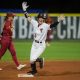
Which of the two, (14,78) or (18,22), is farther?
(18,22)

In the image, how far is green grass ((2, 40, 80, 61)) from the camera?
16.3 m

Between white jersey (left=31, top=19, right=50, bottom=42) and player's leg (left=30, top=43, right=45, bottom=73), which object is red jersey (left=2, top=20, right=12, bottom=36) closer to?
white jersey (left=31, top=19, right=50, bottom=42)

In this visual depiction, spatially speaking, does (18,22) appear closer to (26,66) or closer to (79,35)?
(79,35)

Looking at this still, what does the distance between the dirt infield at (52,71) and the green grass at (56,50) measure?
1.63m

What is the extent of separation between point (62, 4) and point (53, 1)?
93cm

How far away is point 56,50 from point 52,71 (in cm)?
596

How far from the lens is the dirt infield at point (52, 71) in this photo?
11.4m

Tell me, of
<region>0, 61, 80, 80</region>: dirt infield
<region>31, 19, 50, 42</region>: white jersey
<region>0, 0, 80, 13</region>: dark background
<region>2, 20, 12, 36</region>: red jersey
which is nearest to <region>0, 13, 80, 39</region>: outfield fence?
<region>0, 0, 80, 13</region>: dark background

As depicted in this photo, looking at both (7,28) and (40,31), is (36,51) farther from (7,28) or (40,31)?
(7,28)

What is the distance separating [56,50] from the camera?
18.5 metres

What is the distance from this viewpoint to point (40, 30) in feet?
38.2

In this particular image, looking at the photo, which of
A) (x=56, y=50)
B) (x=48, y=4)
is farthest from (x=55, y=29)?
(x=48, y=4)

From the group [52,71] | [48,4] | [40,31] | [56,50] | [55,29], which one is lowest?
[56,50]

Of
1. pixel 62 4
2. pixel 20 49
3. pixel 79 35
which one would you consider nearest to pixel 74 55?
pixel 20 49
